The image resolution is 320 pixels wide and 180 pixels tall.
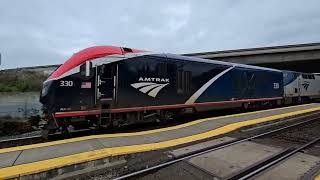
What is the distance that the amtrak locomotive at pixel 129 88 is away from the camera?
10.1m

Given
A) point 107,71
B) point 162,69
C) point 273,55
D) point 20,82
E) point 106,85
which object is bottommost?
point 106,85

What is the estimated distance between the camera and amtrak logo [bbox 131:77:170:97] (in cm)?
1205

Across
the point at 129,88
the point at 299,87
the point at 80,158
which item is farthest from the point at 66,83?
the point at 299,87

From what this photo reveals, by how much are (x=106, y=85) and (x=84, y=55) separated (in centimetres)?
128

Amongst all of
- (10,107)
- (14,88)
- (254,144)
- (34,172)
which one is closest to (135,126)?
(254,144)

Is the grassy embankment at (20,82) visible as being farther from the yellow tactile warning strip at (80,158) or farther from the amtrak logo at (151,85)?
the yellow tactile warning strip at (80,158)

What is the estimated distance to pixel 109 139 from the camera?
869 cm

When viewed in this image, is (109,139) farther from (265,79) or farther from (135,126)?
(265,79)

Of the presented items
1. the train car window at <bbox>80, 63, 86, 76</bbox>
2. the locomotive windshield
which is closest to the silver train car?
the train car window at <bbox>80, 63, 86, 76</bbox>

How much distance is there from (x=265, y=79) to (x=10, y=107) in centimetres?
1706

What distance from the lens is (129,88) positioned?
11.6 meters

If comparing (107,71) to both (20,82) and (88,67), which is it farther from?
(20,82)

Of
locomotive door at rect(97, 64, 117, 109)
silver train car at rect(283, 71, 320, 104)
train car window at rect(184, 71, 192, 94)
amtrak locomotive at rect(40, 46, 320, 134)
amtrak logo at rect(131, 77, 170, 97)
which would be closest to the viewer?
amtrak locomotive at rect(40, 46, 320, 134)

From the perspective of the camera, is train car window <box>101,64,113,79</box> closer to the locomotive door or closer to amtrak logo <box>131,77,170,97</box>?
the locomotive door
